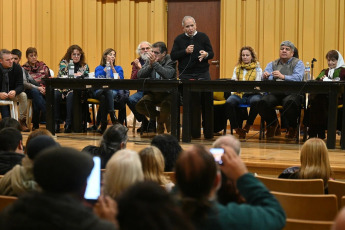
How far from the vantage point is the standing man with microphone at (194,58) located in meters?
7.20

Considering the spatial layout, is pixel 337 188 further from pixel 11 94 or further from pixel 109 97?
pixel 11 94

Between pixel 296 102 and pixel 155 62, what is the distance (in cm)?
174

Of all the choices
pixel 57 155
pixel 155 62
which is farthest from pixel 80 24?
pixel 57 155

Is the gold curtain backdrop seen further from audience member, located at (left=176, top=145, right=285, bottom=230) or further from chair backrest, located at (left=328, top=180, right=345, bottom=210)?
audience member, located at (left=176, top=145, right=285, bottom=230)

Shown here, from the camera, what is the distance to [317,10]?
914 cm

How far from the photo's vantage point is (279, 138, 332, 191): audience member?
3.54m

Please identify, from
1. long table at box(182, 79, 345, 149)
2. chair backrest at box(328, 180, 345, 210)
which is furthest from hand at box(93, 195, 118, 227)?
long table at box(182, 79, 345, 149)

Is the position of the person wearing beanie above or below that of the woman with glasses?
below

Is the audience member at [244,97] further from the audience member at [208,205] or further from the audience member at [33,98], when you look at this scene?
the audience member at [208,205]

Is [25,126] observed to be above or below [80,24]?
below

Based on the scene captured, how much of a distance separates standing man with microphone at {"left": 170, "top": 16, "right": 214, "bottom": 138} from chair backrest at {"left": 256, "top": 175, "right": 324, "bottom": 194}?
12.2 feet

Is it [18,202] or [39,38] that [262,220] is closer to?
[18,202]

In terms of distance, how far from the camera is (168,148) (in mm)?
3918

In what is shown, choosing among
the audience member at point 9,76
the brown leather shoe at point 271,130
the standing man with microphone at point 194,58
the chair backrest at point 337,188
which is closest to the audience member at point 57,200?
the chair backrest at point 337,188
